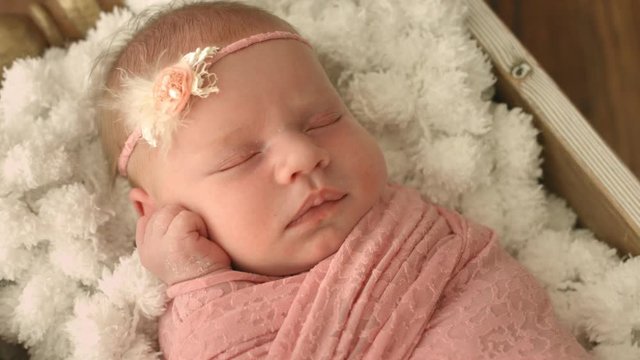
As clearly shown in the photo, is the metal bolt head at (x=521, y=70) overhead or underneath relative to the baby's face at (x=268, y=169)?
underneath

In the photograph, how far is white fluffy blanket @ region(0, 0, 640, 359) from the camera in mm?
1133

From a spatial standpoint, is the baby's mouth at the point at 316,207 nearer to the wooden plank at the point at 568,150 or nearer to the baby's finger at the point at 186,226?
the baby's finger at the point at 186,226

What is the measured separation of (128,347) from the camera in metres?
1.06

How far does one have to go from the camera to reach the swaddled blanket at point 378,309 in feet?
3.10

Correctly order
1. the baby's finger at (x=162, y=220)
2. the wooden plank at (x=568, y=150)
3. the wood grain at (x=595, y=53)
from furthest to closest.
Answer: the wood grain at (x=595, y=53) → the wooden plank at (x=568, y=150) → the baby's finger at (x=162, y=220)

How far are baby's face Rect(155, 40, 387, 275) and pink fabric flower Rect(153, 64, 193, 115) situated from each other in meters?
0.03

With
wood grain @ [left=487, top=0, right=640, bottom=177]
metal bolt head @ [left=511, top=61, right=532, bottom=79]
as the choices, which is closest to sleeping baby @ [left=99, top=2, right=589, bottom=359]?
metal bolt head @ [left=511, top=61, right=532, bottom=79]

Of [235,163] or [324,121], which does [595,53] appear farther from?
[235,163]

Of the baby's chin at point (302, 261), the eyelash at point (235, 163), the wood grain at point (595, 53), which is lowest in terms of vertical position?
the wood grain at point (595, 53)

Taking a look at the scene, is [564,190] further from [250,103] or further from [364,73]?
[250,103]

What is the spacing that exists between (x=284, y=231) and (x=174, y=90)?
0.86 feet

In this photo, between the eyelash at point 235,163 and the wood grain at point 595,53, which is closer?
the eyelash at point 235,163

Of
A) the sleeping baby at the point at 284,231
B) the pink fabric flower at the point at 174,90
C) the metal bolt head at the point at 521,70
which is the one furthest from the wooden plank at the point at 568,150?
the pink fabric flower at the point at 174,90

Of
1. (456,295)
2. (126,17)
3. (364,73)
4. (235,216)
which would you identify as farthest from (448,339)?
(126,17)
